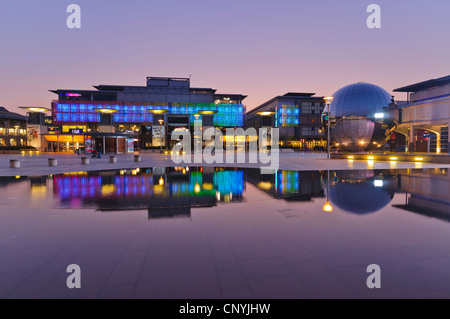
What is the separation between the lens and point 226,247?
4.64 meters

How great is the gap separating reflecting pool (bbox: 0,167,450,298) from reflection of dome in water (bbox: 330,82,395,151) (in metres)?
18.2

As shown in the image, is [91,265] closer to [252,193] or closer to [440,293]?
[440,293]

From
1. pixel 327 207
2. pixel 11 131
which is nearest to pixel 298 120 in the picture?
pixel 327 207

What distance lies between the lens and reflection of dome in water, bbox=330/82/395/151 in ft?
83.0

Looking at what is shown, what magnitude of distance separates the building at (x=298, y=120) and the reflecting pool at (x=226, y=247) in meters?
80.9

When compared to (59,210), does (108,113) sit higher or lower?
higher

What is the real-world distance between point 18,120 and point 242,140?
7029 centimetres

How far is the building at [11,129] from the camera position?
2949 inches

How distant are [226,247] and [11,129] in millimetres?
98941

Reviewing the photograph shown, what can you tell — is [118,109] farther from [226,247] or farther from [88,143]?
[226,247]

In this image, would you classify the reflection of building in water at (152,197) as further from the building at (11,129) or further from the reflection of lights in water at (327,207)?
the building at (11,129)

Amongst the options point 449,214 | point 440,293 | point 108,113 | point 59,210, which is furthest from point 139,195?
point 108,113

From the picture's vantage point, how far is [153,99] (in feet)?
243

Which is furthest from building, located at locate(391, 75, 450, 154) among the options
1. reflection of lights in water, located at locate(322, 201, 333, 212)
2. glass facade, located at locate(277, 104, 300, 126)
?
glass facade, located at locate(277, 104, 300, 126)
